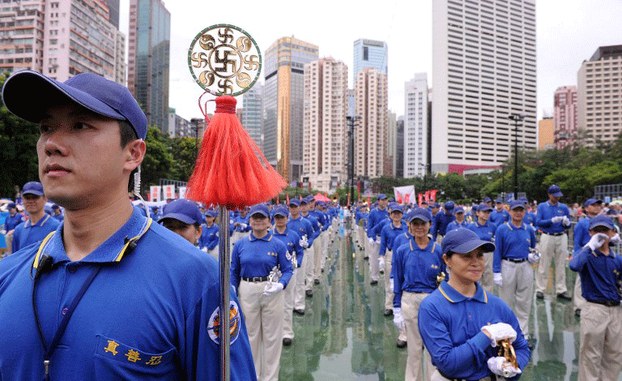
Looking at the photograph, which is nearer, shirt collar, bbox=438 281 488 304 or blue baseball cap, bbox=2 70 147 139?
blue baseball cap, bbox=2 70 147 139

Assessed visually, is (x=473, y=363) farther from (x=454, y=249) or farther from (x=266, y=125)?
(x=266, y=125)

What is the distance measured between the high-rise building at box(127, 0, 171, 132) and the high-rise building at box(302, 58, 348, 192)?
99.9 ft

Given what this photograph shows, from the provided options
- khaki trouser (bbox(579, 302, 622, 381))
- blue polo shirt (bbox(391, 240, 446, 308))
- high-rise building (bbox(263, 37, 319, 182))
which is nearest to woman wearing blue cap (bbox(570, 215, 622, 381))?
khaki trouser (bbox(579, 302, 622, 381))

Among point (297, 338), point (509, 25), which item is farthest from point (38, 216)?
point (509, 25)

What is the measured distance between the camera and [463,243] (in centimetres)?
327

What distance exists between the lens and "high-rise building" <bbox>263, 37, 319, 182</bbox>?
307ft

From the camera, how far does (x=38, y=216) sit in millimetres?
5840

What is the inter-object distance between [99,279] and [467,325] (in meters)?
2.43

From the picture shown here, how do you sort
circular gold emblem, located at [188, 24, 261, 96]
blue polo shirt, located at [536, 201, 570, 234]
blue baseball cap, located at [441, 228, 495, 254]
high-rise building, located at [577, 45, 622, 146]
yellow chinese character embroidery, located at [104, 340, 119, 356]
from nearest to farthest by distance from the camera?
yellow chinese character embroidery, located at [104, 340, 119, 356], circular gold emblem, located at [188, 24, 261, 96], blue baseball cap, located at [441, 228, 495, 254], blue polo shirt, located at [536, 201, 570, 234], high-rise building, located at [577, 45, 622, 146]

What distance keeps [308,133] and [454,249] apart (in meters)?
102

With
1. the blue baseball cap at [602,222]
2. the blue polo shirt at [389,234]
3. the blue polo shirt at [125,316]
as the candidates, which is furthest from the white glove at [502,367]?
the blue polo shirt at [389,234]

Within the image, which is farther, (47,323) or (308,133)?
(308,133)

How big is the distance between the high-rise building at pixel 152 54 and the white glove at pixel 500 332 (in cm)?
9344

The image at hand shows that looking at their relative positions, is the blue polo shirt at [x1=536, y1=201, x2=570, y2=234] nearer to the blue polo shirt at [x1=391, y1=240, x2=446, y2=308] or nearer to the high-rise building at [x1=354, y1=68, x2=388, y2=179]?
the blue polo shirt at [x1=391, y1=240, x2=446, y2=308]
